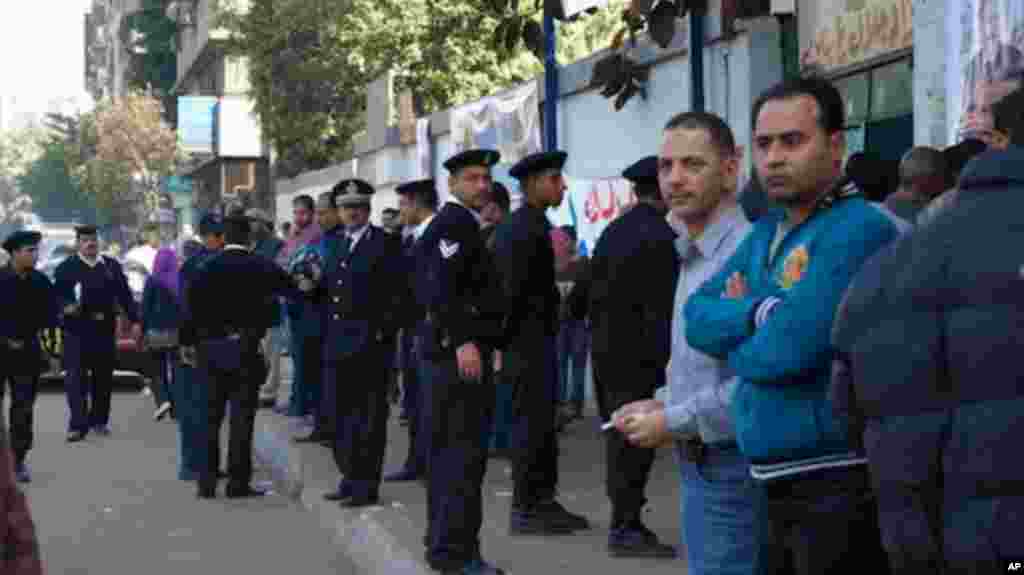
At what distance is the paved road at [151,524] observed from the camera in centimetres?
1038

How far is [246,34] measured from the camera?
146ft

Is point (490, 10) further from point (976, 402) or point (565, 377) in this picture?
point (976, 402)

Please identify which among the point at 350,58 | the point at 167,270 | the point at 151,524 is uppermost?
the point at 350,58

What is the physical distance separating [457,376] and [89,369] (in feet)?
31.7

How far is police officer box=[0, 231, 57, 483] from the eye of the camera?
1448cm

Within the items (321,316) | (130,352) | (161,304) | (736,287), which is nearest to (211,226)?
(321,316)

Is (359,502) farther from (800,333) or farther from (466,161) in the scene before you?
(800,333)

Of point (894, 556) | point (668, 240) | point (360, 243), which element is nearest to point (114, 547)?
point (360, 243)

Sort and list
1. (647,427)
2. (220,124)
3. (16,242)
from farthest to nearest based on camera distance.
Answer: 1. (220,124)
2. (16,242)
3. (647,427)

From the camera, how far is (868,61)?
12781 millimetres

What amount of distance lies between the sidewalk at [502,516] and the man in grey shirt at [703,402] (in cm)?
381

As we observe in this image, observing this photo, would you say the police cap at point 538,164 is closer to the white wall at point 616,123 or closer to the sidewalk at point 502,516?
the sidewalk at point 502,516

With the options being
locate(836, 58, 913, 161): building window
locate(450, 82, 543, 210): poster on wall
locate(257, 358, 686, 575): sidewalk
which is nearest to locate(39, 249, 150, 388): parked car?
locate(450, 82, 543, 210): poster on wall

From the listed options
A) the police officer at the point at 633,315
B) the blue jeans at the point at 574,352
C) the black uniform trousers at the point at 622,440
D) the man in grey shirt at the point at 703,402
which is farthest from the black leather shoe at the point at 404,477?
the man in grey shirt at the point at 703,402
